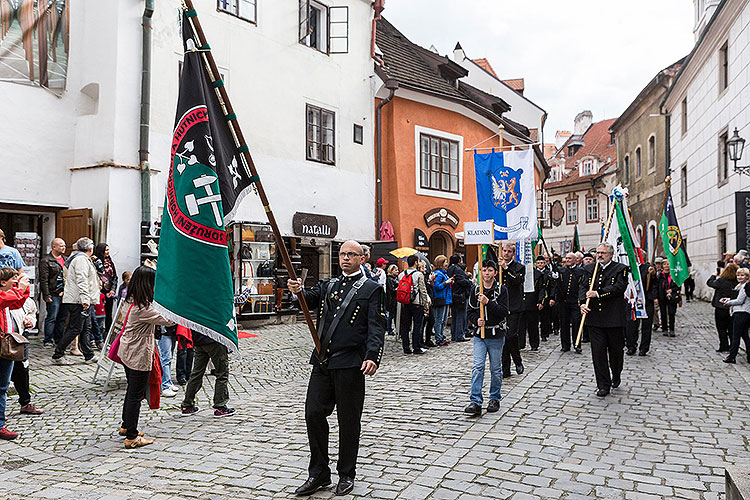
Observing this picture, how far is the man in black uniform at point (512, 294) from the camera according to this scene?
9594 mm

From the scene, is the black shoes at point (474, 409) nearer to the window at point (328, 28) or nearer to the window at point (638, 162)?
the window at point (328, 28)

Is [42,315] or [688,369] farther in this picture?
[42,315]

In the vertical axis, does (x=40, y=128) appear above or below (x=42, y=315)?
above

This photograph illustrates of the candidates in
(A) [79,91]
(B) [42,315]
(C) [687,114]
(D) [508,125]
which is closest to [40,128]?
(A) [79,91]

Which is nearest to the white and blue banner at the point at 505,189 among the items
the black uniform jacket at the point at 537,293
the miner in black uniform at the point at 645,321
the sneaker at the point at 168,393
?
the black uniform jacket at the point at 537,293

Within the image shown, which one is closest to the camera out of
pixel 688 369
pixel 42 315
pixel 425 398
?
pixel 425 398

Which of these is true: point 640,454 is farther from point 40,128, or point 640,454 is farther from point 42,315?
point 40,128

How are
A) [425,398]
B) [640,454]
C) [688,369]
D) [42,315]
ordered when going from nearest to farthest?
[640,454] → [425,398] → [688,369] → [42,315]

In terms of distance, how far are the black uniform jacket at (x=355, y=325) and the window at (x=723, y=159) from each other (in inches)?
811

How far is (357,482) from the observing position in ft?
17.0

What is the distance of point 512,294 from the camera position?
33.3 ft

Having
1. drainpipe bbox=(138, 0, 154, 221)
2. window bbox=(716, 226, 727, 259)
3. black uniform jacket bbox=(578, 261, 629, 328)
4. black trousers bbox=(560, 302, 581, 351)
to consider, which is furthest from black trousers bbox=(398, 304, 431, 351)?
window bbox=(716, 226, 727, 259)

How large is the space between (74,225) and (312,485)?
428 inches

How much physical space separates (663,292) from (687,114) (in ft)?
54.4
